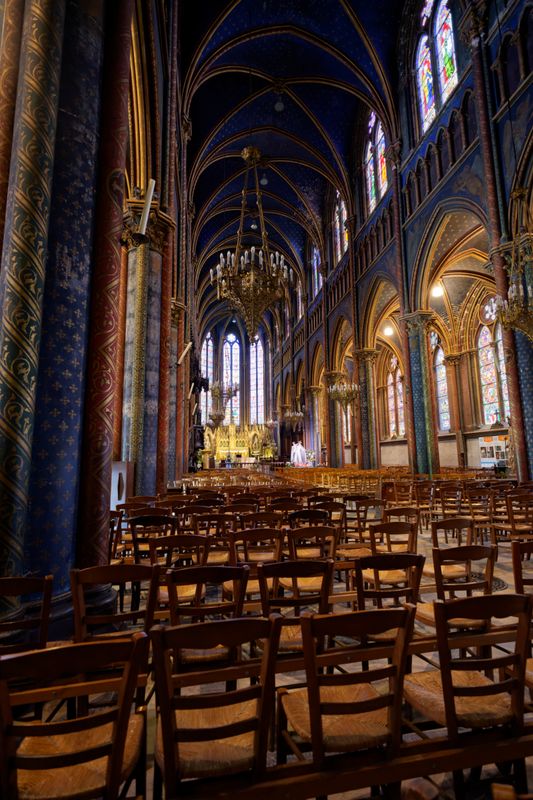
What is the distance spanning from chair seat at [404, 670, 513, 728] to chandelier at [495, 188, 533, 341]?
721 centimetres

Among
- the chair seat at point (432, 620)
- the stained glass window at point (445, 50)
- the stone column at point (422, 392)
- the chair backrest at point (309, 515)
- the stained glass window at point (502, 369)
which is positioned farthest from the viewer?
the stained glass window at point (502, 369)

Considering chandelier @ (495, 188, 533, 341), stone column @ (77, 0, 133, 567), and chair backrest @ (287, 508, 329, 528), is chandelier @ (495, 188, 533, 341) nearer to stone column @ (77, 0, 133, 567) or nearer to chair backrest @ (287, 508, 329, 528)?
chair backrest @ (287, 508, 329, 528)

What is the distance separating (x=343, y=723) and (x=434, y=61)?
56.1ft

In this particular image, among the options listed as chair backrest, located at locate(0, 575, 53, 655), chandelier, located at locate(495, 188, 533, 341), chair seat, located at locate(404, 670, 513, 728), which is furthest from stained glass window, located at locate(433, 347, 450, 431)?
chair backrest, located at locate(0, 575, 53, 655)

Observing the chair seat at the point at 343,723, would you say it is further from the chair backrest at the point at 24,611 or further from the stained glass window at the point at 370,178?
the stained glass window at the point at 370,178

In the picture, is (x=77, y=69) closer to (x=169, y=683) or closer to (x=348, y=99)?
(x=169, y=683)

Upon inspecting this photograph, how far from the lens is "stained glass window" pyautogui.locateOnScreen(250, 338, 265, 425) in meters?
43.0

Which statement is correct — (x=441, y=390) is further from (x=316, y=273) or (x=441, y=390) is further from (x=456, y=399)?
(x=316, y=273)

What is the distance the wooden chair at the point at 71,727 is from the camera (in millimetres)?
1167

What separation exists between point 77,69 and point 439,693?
5.04 meters

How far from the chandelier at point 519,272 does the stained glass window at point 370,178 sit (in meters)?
9.70

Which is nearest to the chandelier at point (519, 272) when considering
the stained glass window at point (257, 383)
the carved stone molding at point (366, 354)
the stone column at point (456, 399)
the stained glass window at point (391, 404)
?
the carved stone molding at point (366, 354)

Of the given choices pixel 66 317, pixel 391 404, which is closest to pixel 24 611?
pixel 66 317

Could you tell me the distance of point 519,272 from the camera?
8.13m
